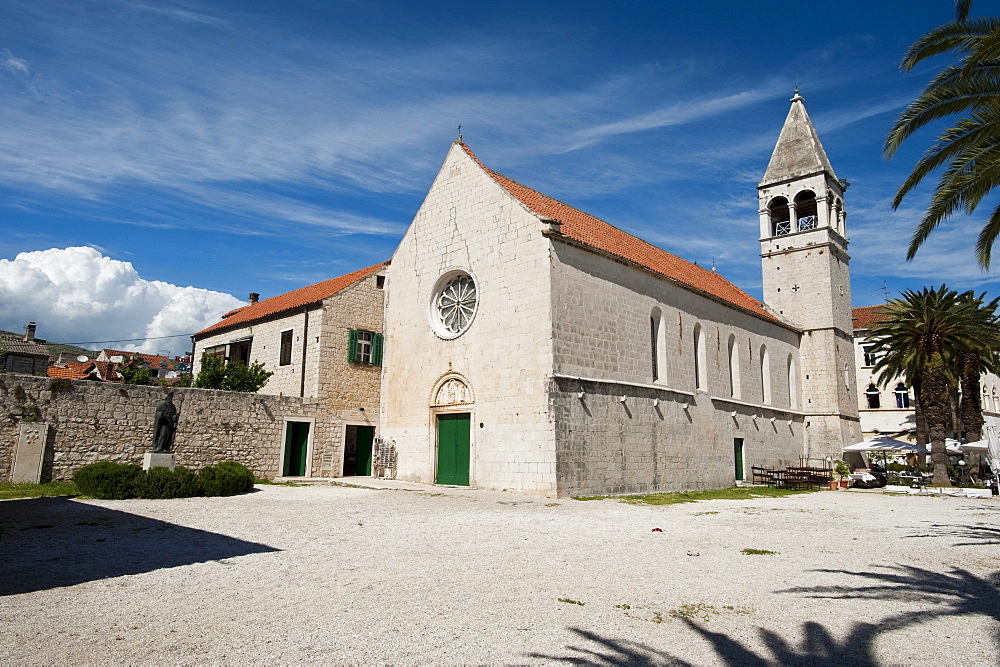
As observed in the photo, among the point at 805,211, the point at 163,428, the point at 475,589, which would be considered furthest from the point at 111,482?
the point at 805,211

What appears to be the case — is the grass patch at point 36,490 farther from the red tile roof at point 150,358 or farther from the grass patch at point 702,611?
the red tile roof at point 150,358

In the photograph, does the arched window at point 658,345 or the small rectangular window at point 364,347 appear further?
the small rectangular window at point 364,347

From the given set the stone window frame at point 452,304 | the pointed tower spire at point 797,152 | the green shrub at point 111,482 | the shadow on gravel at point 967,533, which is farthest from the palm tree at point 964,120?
the pointed tower spire at point 797,152

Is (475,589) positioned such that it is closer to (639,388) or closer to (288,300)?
(639,388)

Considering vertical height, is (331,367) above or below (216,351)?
below

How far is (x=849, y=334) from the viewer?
36.2m

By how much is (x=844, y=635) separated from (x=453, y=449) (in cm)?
1673

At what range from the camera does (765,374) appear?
31.3 metres

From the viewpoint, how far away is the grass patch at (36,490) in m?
15.2

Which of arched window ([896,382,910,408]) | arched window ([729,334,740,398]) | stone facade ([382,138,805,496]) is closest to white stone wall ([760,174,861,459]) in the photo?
arched window ([729,334,740,398])

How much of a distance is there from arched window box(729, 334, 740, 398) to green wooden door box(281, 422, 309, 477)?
17532 millimetres

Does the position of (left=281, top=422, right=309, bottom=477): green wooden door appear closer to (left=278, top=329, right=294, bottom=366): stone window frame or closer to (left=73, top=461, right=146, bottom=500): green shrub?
(left=278, top=329, right=294, bottom=366): stone window frame

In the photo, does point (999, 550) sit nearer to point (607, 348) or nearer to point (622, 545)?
point (622, 545)

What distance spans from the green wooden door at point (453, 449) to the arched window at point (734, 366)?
1305 centimetres
